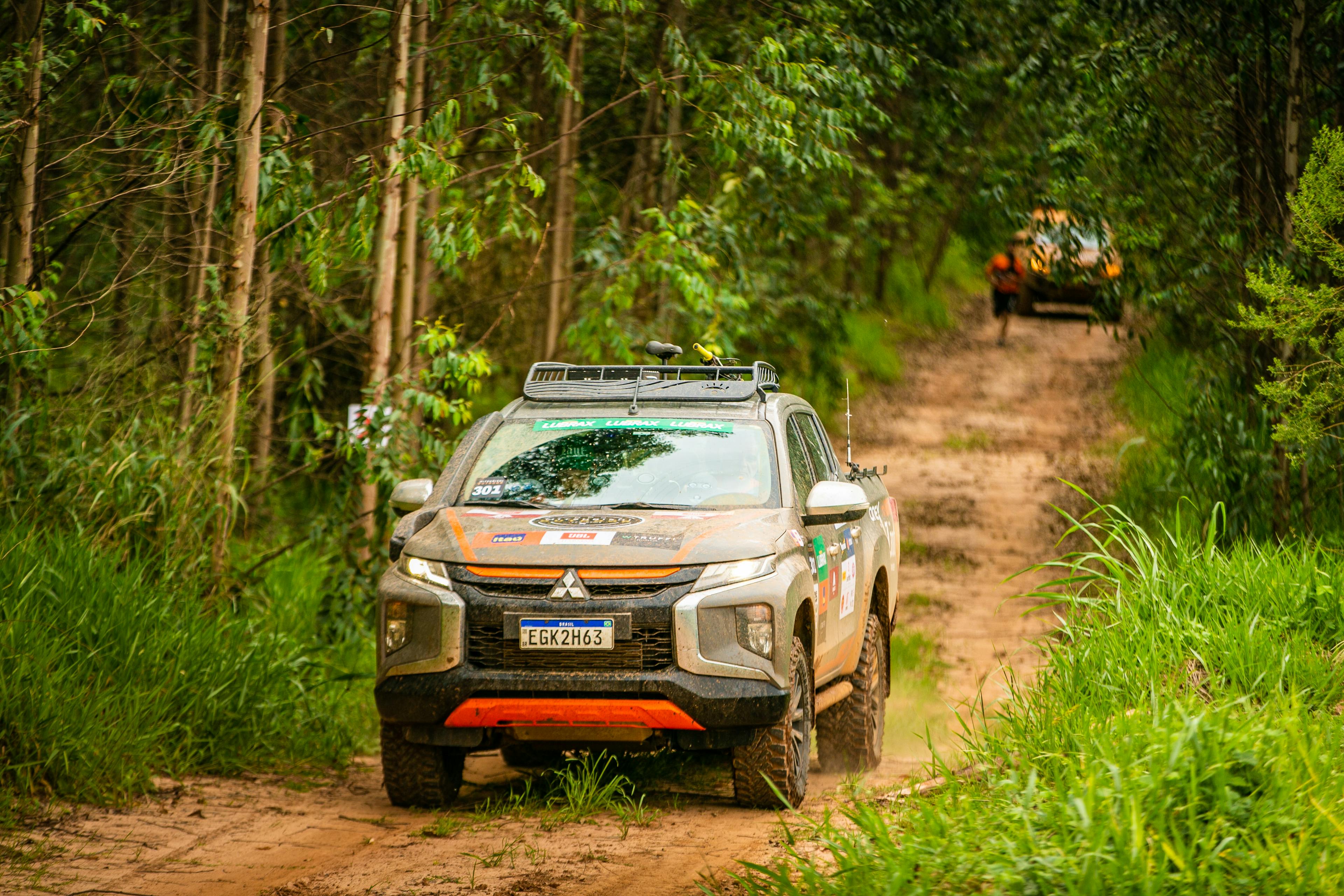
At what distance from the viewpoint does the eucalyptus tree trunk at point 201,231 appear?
26.3ft

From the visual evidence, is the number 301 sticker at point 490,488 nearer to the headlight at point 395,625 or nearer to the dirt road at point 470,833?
the headlight at point 395,625

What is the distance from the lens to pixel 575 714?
5812mm

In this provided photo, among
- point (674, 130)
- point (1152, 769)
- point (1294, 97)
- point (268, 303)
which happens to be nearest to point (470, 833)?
point (1152, 769)

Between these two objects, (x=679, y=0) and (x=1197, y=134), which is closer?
(x=1197, y=134)

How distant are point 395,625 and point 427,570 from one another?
28 centimetres

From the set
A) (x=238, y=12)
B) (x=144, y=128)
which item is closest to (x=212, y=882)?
(x=144, y=128)

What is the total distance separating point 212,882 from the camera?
16.9 feet

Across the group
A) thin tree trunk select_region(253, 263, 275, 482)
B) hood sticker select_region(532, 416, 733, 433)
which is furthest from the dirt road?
thin tree trunk select_region(253, 263, 275, 482)

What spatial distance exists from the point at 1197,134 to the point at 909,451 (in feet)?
30.3

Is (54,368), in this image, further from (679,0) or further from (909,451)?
(909,451)

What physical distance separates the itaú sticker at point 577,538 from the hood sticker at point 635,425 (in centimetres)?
98

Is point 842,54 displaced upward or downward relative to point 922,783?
upward

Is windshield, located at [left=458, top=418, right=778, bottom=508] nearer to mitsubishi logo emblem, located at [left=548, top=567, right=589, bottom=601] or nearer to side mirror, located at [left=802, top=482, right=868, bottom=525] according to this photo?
side mirror, located at [left=802, top=482, right=868, bottom=525]

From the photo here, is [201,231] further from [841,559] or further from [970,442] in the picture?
[970,442]
